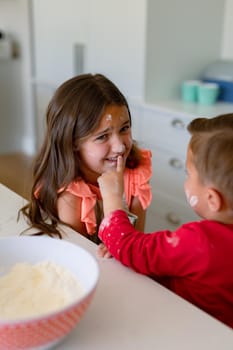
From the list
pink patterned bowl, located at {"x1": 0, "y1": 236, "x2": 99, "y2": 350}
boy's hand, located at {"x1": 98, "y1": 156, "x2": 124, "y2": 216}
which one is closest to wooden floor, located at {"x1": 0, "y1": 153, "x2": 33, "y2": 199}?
boy's hand, located at {"x1": 98, "y1": 156, "x2": 124, "y2": 216}

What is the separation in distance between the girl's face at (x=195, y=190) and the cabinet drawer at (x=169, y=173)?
165cm

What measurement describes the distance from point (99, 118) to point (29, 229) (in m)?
0.34

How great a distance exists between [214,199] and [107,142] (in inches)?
18.6

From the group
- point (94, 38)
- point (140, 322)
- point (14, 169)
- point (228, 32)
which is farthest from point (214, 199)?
point (14, 169)

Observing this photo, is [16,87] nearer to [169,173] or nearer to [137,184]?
[169,173]

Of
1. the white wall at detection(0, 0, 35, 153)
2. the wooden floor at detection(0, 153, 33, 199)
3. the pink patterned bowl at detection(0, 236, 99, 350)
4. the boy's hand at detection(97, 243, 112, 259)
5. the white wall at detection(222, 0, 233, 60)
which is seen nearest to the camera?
the pink patterned bowl at detection(0, 236, 99, 350)

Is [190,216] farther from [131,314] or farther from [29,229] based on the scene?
[131,314]

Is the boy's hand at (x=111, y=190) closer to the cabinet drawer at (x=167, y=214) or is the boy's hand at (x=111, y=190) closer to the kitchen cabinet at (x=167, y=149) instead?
the kitchen cabinet at (x=167, y=149)

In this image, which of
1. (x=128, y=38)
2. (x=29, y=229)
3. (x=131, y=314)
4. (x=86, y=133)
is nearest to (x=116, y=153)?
(x=86, y=133)

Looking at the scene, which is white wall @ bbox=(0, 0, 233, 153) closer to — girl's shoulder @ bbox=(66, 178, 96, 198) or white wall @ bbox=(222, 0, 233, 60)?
white wall @ bbox=(222, 0, 233, 60)

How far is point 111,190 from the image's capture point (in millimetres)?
1088

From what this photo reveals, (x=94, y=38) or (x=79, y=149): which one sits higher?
(x=94, y=38)

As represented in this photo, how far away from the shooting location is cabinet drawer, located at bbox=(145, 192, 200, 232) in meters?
2.64

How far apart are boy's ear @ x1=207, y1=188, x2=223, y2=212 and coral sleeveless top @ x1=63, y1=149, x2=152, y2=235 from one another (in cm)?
43
